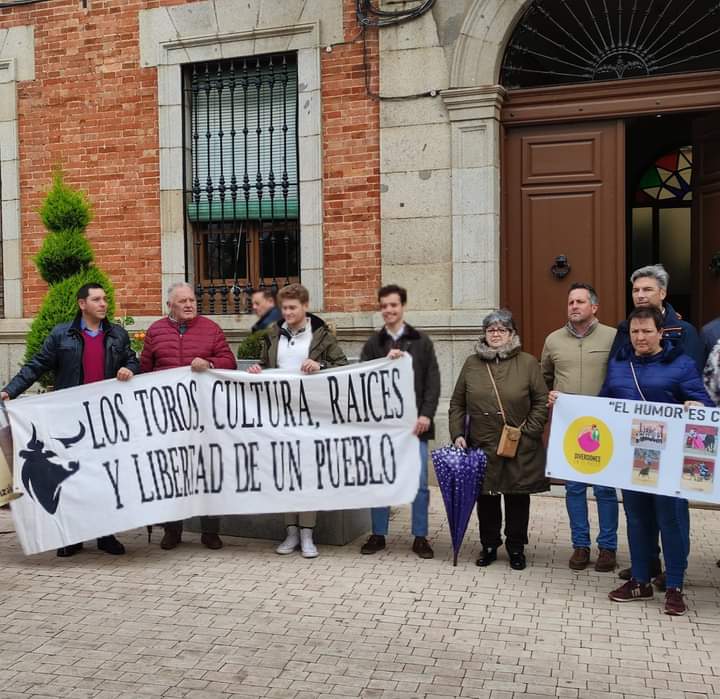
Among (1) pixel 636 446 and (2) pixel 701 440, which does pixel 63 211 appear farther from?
(2) pixel 701 440

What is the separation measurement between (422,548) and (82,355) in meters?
2.81

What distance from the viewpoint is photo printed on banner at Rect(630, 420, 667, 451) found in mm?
5289

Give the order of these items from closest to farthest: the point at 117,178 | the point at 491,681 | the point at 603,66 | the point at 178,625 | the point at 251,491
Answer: the point at 491,681 < the point at 178,625 < the point at 251,491 < the point at 603,66 < the point at 117,178

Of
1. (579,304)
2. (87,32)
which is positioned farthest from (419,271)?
(87,32)

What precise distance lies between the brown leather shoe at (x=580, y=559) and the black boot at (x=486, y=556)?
1.71 feet

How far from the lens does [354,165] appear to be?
30.4ft

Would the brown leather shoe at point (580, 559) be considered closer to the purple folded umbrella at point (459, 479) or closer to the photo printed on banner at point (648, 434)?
the purple folded umbrella at point (459, 479)

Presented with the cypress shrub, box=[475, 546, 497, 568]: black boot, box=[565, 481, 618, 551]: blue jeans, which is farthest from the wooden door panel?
the cypress shrub

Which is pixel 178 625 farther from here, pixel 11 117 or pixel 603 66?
pixel 11 117

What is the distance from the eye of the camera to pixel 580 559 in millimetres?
6082

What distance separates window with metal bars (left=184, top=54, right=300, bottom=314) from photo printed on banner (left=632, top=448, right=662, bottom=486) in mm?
5289

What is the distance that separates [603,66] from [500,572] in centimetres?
525

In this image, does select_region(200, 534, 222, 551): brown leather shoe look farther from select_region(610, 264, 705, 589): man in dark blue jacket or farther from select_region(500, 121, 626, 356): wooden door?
select_region(500, 121, 626, 356): wooden door

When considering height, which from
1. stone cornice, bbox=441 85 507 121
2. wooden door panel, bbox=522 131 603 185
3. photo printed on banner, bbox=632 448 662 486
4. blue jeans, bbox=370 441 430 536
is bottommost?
blue jeans, bbox=370 441 430 536
